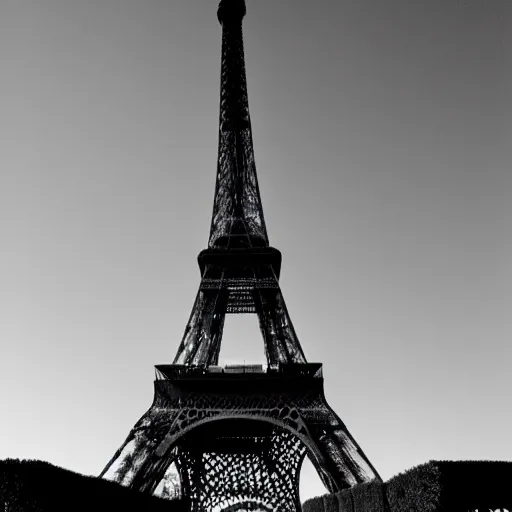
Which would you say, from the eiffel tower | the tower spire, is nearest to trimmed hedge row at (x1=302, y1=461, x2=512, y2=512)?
the eiffel tower

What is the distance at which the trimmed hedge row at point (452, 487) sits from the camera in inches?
518

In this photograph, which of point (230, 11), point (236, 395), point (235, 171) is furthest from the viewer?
point (230, 11)

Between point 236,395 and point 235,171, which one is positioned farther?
A: point 235,171

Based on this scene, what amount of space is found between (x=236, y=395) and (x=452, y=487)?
1023 cm

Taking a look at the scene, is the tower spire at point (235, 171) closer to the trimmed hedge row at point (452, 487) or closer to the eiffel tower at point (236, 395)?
the eiffel tower at point (236, 395)

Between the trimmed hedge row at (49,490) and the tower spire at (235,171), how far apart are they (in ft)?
50.4

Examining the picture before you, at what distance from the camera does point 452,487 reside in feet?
43.3

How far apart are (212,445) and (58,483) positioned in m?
16.4

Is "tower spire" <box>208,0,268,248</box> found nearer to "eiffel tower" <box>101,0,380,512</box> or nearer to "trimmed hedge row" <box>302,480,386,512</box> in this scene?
"eiffel tower" <box>101,0,380,512</box>

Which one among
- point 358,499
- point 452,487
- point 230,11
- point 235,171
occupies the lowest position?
point 452,487

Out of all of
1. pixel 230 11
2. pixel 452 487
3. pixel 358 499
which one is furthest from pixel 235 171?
pixel 452 487

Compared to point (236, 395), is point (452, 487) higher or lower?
lower

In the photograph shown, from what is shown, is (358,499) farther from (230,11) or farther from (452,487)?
(230,11)

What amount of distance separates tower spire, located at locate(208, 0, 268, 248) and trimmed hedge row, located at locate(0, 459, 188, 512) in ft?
50.4
